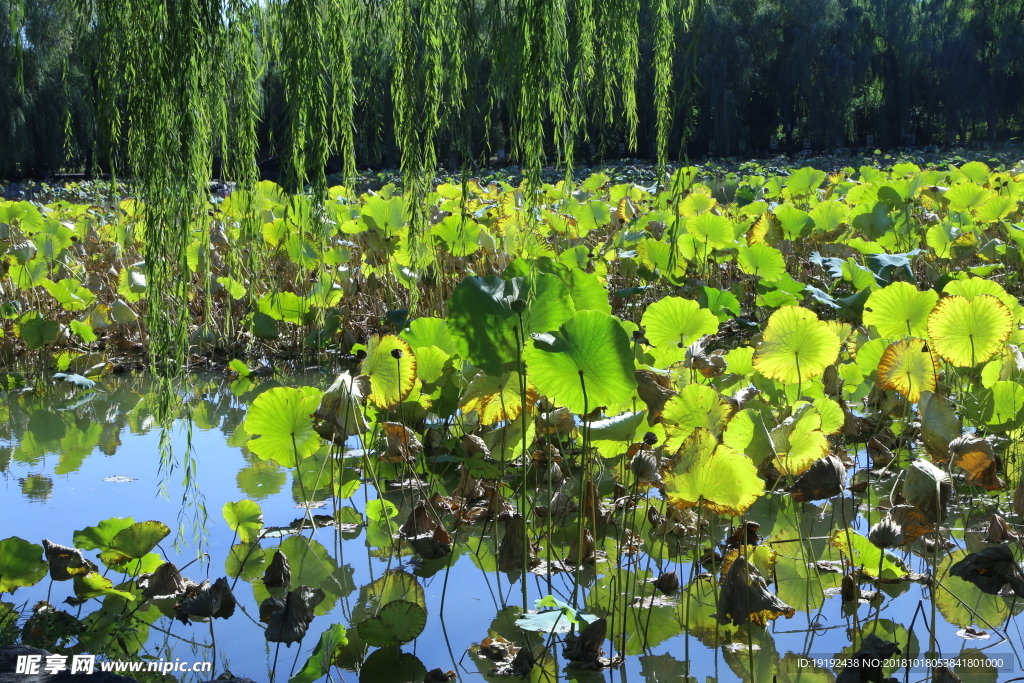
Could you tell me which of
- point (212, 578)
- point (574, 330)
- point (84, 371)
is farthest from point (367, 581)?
point (84, 371)

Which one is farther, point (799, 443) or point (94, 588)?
point (799, 443)

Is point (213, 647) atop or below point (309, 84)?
below

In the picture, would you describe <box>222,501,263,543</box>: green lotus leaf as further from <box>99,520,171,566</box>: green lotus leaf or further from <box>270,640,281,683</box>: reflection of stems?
<box>270,640,281,683</box>: reflection of stems

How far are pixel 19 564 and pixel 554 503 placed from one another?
2.46ft

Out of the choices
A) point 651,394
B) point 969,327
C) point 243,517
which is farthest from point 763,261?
point 243,517

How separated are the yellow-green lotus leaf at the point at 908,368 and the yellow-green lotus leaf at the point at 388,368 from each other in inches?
32.1

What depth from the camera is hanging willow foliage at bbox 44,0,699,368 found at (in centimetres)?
97

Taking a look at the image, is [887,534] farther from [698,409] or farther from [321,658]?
[321,658]

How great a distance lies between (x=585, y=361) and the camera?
108 cm

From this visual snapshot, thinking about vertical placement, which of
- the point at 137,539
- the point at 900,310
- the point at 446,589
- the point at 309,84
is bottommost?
the point at 446,589

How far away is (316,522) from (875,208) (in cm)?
251

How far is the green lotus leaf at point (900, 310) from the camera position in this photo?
1.71 meters

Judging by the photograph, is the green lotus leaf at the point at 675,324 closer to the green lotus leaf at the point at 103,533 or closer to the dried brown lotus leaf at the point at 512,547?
the dried brown lotus leaf at the point at 512,547

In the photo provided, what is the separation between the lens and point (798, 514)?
1.52 metres
